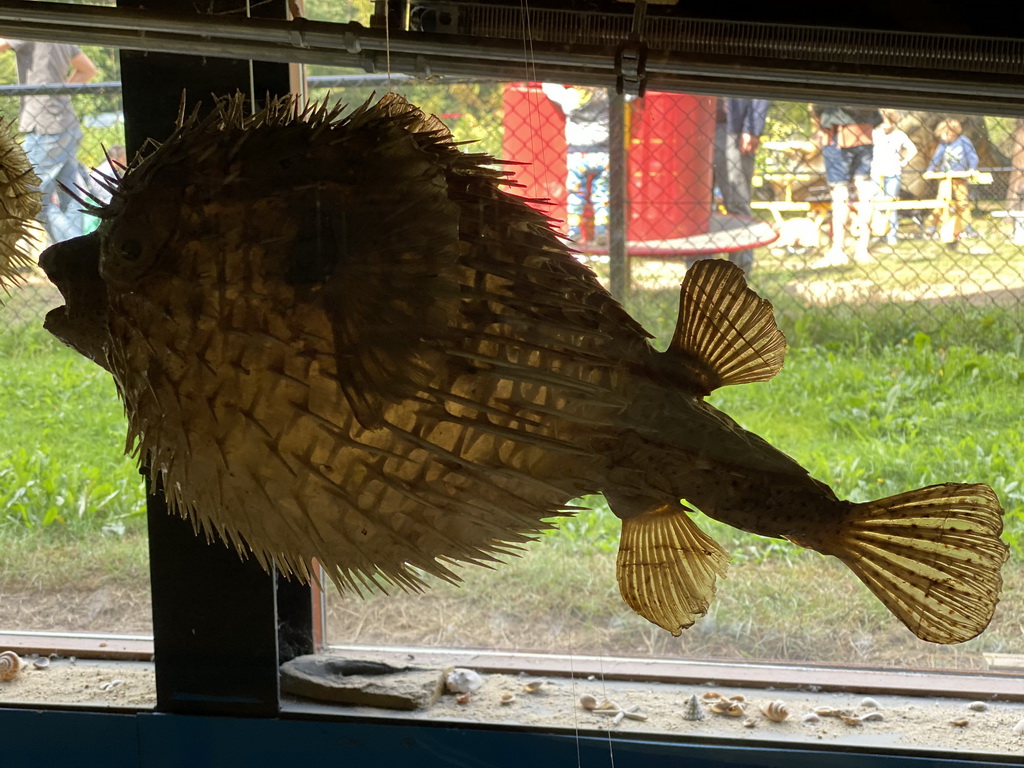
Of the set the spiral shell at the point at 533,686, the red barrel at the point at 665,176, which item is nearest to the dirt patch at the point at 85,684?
the spiral shell at the point at 533,686

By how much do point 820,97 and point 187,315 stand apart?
64 centimetres

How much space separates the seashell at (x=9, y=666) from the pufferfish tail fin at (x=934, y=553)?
5.13 feet

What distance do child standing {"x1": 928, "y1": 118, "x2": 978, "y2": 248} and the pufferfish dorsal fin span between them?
21.7 inches

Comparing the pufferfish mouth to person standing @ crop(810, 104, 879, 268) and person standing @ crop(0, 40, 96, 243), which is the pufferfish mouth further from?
person standing @ crop(810, 104, 879, 268)

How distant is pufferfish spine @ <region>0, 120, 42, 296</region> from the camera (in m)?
0.91

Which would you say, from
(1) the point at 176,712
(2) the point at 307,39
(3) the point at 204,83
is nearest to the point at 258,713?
(1) the point at 176,712

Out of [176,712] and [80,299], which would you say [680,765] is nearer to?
[176,712]

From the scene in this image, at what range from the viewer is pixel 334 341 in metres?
0.53

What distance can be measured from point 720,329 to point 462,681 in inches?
45.2

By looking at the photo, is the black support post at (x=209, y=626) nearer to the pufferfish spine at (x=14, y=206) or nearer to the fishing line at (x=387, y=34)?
the pufferfish spine at (x=14, y=206)

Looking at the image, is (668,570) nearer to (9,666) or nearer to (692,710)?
(692,710)

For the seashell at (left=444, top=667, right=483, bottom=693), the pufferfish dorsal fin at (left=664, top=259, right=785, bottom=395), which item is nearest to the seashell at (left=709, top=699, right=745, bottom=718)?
the seashell at (left=444, top=667, right=483, bottom=693)

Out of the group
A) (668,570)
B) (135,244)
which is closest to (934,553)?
(668,570)

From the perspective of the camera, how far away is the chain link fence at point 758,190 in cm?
109
